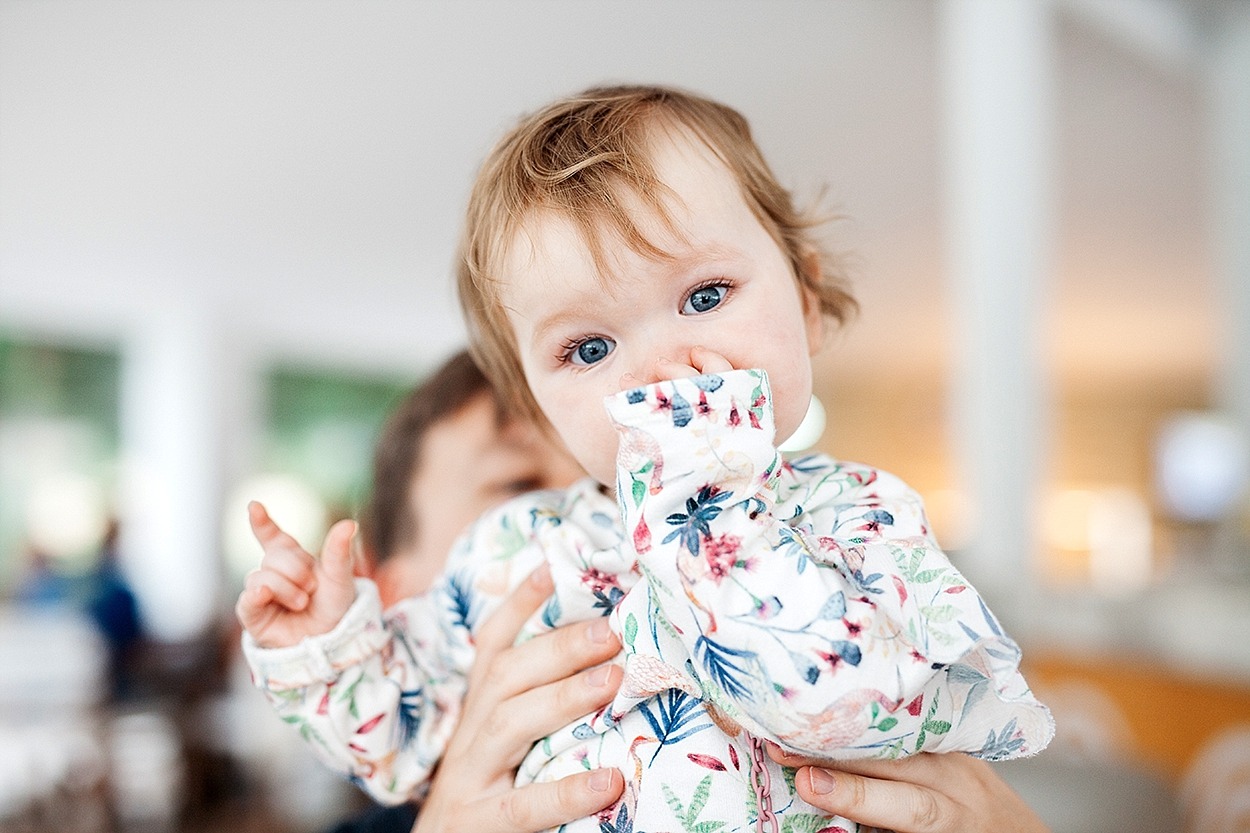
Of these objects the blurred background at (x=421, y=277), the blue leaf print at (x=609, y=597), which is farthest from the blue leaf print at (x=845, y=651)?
the blurred background at (x=421, y=277)

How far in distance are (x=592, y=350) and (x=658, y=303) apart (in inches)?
2.6

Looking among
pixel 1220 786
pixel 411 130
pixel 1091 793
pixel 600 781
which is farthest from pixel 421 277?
pixel 600 781

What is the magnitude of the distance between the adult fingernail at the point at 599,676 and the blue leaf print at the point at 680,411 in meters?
0.22

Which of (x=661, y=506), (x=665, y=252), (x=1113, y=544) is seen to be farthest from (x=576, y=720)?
(x=1113, y=544)

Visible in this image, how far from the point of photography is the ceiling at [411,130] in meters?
3.66

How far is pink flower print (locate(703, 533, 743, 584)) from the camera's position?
61 cm

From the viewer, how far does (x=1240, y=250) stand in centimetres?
406

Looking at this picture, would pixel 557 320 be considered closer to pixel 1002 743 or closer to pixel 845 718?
pixel 845 718

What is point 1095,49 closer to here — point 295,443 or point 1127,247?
point 1127,247

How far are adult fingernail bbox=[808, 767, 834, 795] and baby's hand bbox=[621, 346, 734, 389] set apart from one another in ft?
0.96

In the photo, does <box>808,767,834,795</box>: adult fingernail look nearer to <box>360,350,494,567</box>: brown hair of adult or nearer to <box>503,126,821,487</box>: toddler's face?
<box>503,126,821,487</box>: toddler's face

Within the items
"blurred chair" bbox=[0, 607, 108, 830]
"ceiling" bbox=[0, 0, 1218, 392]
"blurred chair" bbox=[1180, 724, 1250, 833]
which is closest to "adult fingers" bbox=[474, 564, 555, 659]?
"ceiling" bbox=[0, 0, 1218, 392]

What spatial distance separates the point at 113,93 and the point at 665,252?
4.37m

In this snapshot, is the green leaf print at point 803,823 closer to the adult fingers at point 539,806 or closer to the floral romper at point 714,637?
the floral romper at point 714,637
